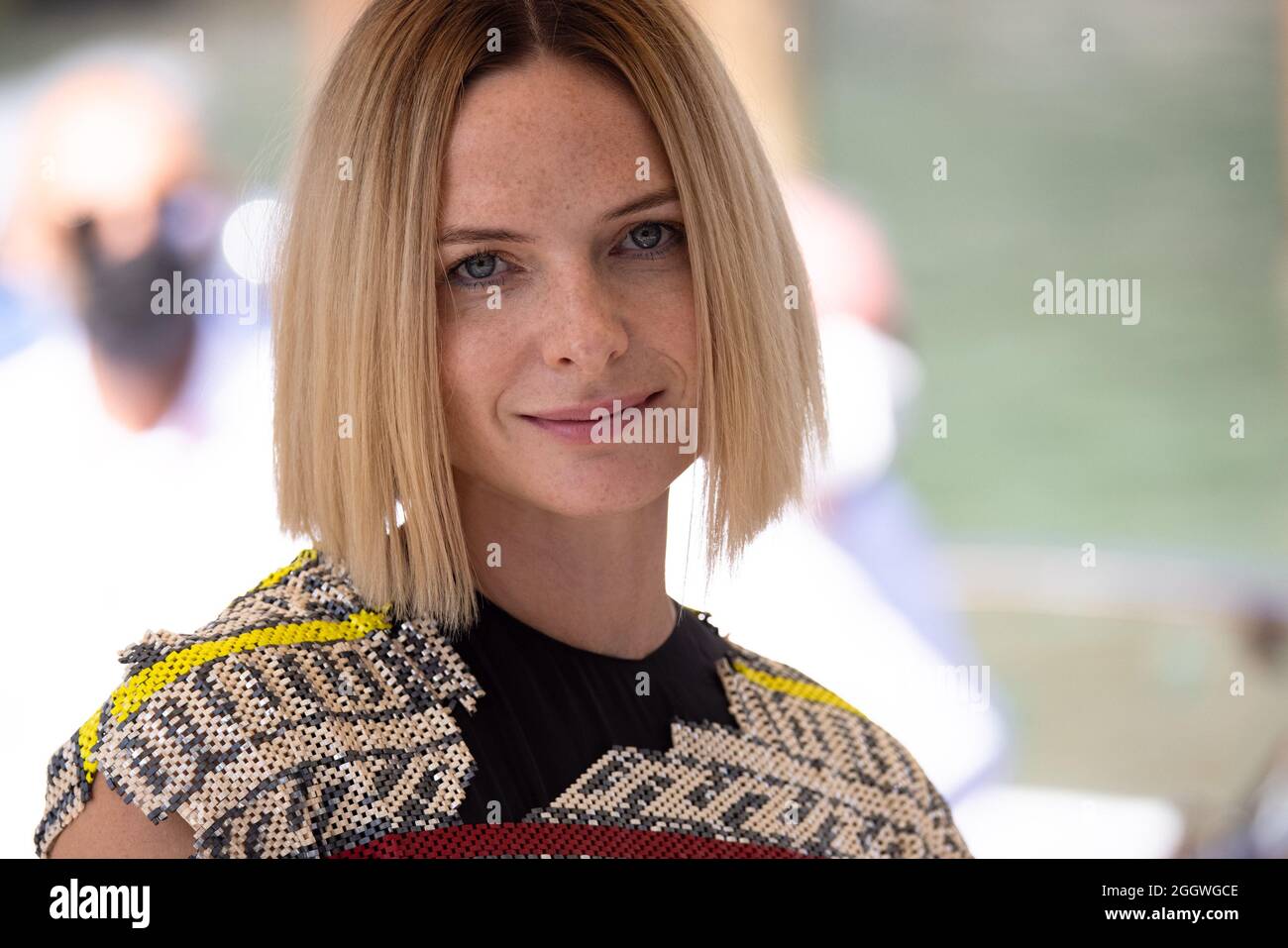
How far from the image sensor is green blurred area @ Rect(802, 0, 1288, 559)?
4.12m

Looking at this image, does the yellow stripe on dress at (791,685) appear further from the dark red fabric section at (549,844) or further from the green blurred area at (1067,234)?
the green blurred area at (1067,234)

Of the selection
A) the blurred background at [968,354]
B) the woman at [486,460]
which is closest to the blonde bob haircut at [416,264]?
the woman at [486,460]

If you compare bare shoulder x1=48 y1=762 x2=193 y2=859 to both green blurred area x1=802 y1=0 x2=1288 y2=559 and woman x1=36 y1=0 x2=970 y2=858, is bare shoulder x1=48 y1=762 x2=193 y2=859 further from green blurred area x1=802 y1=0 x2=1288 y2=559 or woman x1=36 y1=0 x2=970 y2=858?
green blurred area x1=802 y1=0 x2=1288 y2=559

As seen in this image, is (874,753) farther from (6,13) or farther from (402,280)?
(6,13)

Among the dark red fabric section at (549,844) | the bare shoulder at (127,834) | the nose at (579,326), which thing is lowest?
the dark red fabric section at (549,844)

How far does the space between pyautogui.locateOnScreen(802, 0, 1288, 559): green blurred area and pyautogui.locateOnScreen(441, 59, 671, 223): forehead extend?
2.98 metres

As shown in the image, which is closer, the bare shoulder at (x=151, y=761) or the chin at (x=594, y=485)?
the bare shoulder at (x=151, y=761)

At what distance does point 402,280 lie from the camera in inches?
45.4

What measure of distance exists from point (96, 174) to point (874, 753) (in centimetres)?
280

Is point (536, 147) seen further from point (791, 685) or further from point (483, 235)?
point (791, 685)

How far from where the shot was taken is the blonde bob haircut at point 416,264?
1.16 meters

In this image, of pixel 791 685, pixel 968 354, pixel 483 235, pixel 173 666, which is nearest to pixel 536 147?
pixel 483 235

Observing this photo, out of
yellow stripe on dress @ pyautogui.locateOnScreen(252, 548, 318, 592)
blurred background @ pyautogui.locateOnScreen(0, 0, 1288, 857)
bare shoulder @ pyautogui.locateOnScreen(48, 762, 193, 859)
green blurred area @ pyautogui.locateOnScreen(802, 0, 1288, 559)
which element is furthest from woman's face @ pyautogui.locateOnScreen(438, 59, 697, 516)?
green blurred area @ pyautogui.locateOnScreen(802, 0, 1288, 559)

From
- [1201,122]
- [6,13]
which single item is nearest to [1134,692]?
[1201,122]
